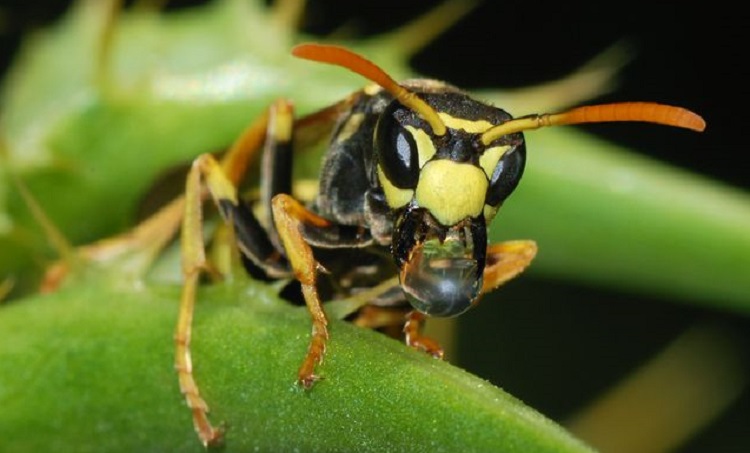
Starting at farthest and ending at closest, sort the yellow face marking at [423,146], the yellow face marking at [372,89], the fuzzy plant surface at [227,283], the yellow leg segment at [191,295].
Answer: the yellow face marking at [372,89] < the yellow face marking at [423,146] < the yellow leg segment at [191,295] < the fuzzy plant surface at [227,283]

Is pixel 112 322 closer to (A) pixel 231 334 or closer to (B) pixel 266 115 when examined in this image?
(A) pixel 231 334

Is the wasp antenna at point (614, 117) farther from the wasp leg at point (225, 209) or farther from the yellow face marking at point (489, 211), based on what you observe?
the wasp leg at point (225, 209)

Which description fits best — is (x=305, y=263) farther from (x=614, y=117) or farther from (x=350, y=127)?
(x=614, y=117)

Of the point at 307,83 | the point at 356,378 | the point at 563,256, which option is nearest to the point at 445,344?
the point at 563,256

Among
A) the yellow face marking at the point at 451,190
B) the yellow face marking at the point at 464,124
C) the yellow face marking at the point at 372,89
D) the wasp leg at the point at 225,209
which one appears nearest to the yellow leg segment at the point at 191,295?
the wasp leg at the point at 225,209

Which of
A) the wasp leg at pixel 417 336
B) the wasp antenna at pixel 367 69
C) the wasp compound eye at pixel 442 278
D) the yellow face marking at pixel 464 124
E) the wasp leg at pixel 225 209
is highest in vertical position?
the wasp antenna at pixel 367 69

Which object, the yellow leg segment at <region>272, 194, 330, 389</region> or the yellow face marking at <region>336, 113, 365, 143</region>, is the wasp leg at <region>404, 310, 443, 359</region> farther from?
the yellow face marking at <region>336, 113, 365, 143</region>
